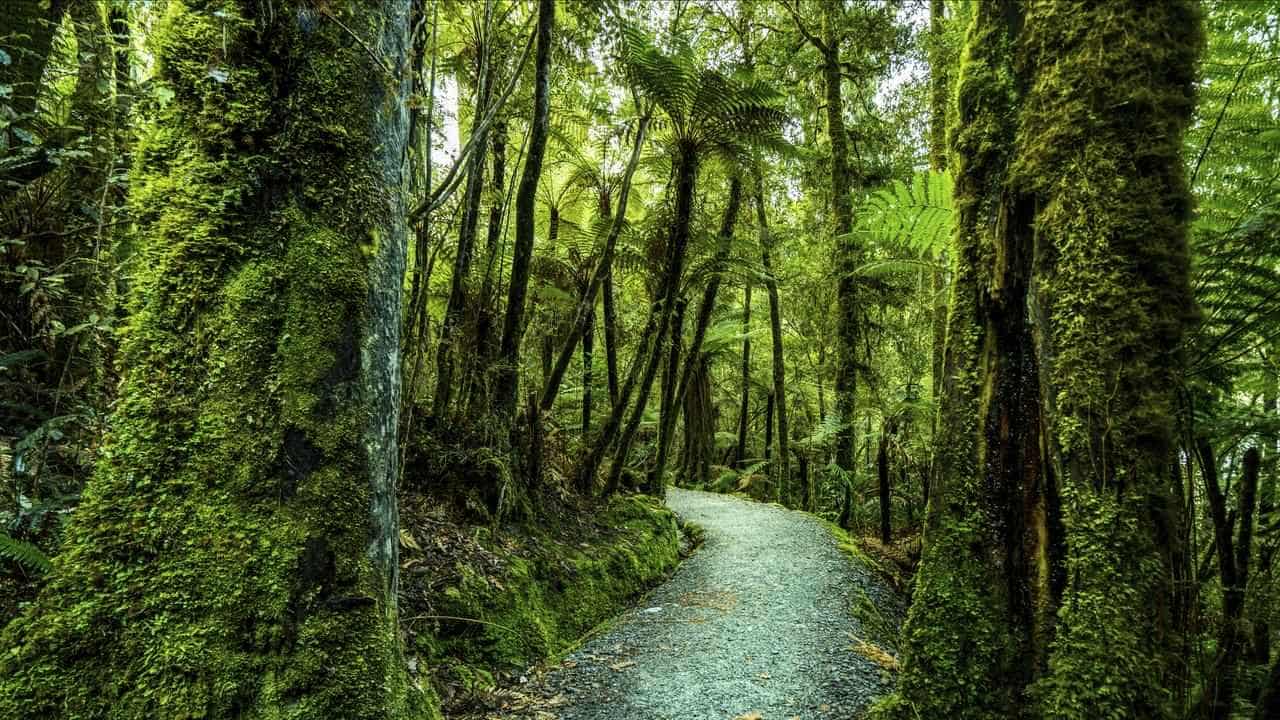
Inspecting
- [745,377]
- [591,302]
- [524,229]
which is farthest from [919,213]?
[745,377]

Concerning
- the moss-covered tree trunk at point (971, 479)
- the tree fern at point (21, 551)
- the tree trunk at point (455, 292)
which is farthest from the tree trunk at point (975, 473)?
the tree trunk at point (455, 292)

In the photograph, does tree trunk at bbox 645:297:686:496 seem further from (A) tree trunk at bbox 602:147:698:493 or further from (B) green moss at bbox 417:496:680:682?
(B) green moss at bbox 417:496:680:682

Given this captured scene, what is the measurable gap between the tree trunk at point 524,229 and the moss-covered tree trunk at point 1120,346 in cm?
346

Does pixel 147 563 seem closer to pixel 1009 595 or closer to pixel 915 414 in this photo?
pixel 1009 595

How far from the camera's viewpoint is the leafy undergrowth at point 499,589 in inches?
116

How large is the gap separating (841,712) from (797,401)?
14210 millimetres

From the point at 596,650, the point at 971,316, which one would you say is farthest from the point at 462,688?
the point at 971,316

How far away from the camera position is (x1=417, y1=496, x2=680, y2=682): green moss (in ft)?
10.3

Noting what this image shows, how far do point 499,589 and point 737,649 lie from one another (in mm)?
1628

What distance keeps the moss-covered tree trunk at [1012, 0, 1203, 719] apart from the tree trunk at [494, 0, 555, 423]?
3465 mm

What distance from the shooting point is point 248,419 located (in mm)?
1759

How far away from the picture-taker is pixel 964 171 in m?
2.20

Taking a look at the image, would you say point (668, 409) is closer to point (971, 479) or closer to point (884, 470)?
point (884, 470)

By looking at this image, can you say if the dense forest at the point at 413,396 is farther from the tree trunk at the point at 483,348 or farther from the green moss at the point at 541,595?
the tree trunk at the point at 483,348
